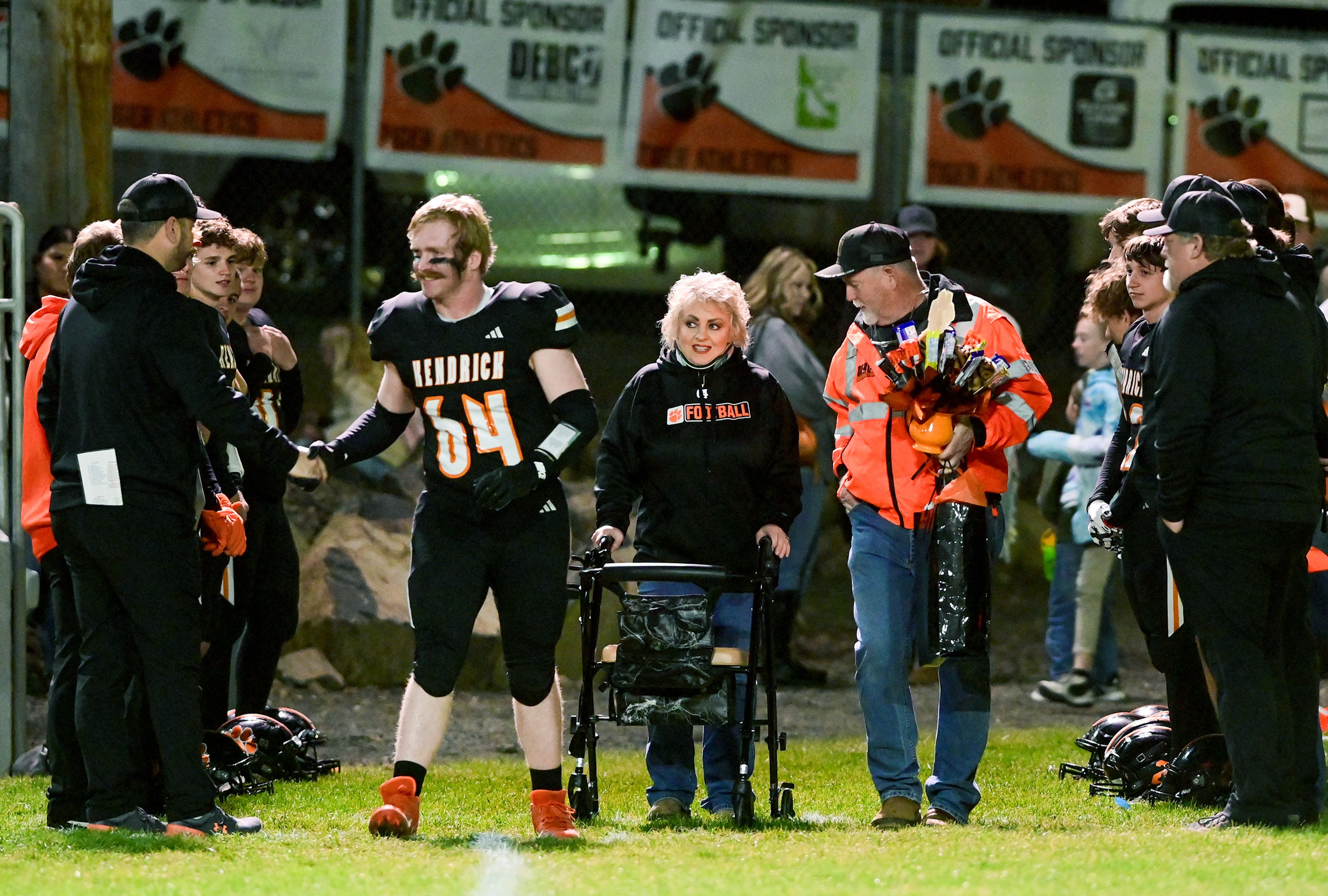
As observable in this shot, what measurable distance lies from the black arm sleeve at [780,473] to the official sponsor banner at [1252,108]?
7350 millimetres

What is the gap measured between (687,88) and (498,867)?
25.6 feet

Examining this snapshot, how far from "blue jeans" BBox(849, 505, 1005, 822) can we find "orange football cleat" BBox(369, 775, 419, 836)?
5.09 ft

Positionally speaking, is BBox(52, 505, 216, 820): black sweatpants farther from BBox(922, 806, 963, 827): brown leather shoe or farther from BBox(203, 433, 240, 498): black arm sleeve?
BBox(922, 806, 963, 827): brown leather shoe

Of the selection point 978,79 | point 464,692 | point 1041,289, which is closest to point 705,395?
point 464,692

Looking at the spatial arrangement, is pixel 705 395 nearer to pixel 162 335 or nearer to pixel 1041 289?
pixel 162 335

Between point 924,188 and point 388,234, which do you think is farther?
point 388,234

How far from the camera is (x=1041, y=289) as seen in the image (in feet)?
49.0

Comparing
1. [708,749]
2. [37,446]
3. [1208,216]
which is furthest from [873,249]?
[37,446]

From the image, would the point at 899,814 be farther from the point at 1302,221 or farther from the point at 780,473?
the point at 1302,221

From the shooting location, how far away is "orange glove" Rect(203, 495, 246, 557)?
681cm

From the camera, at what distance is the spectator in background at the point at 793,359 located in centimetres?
1021

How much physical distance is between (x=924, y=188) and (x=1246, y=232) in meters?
6.78

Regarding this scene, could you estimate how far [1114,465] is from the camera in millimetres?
7488

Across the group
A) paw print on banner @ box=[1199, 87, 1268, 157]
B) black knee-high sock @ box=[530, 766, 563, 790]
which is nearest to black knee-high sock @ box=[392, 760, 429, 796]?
black knee-high sock @ box=[530, 766, 563, 790]
